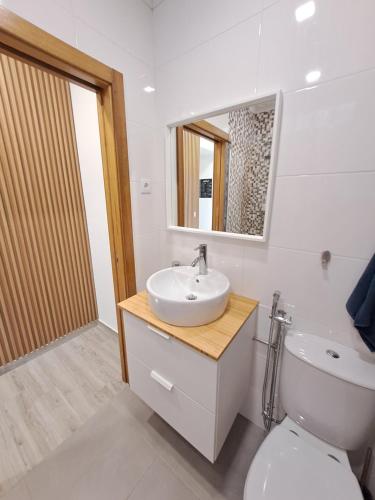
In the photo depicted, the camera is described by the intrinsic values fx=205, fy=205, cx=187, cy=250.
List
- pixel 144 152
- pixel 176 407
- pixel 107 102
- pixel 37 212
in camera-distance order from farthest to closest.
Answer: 1. pixel 37 212
2. pixel 144 152
3. pixel 107 102
4. pixel 176 407

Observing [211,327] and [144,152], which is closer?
[211,327]

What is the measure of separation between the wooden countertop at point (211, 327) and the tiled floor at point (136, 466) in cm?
81

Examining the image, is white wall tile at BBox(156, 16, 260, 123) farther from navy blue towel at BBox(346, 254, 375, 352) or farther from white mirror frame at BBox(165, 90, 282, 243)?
navy blue towel at BBox(346, 254, 375, 352)

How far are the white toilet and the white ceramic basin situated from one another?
38cm

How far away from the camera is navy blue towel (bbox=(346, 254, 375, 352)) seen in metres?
0.71

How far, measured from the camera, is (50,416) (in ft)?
4.33

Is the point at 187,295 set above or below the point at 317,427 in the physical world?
above

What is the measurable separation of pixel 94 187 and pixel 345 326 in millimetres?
1954

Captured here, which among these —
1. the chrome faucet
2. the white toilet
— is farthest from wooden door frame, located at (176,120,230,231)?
the white toilet

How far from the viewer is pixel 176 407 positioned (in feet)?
3.14

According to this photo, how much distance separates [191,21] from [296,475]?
2.00 m

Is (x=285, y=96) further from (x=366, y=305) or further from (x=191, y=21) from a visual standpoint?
(x=366, y=305)

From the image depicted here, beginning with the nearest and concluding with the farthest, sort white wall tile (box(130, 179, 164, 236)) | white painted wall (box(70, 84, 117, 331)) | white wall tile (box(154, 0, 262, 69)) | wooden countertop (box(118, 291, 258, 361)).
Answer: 1. wooden countertop (box(118, 291, 258, 361))
2. white wall tile (box(154, 0, 262, 69))
3. white wall tile (box(130, 179, 164, 236))
4. white painted wall (box(70, 84, 117, 331))

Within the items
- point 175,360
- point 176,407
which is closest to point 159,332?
point 175,360
